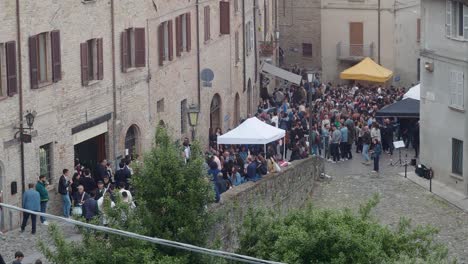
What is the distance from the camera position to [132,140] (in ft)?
157

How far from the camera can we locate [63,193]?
38312 mm

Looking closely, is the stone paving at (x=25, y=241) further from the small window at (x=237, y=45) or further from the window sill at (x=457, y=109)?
the small window at (x=237, y=45)

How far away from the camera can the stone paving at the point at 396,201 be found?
139 ft

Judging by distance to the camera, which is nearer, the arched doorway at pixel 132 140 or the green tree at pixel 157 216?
the green tree at pixel 157 216

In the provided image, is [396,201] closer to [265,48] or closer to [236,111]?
[236,111]

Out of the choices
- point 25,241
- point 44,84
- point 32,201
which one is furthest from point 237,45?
point 25,241

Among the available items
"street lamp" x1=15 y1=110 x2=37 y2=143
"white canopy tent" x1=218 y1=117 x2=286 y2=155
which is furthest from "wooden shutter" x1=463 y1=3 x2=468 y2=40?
"street lamp" x1=15 y1=110 x2=37 y2=143

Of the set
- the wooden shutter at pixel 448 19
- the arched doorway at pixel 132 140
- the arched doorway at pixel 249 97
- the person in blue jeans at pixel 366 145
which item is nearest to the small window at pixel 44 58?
the arched doorway at pixel 132 140

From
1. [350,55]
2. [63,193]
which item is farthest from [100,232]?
[350,55]

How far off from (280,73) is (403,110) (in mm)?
13753

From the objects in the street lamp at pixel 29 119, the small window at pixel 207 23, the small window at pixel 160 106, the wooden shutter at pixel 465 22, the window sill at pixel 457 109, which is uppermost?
the wooden shutter at pixel 465 22

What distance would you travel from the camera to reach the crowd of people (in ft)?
140

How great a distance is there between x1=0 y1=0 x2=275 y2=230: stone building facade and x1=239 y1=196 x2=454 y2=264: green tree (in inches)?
458

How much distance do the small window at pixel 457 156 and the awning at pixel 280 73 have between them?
19.2 metres
